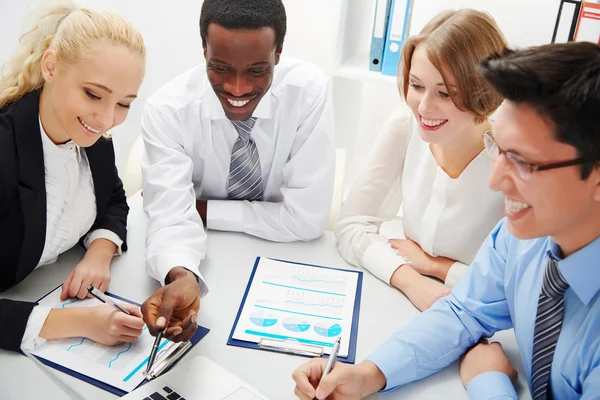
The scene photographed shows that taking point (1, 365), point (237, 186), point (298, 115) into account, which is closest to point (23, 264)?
point (1, 365)

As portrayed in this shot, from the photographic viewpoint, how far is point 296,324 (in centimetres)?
123

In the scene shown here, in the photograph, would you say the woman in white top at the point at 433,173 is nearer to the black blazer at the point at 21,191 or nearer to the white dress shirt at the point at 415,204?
the white dress shirt at the point at 415,204

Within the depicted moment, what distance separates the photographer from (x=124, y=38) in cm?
127

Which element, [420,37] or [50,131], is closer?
[50,131]

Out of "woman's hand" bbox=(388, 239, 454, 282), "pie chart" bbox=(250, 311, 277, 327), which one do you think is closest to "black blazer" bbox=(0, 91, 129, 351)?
"pie chart" bbox=(250, 311, 277, 327)

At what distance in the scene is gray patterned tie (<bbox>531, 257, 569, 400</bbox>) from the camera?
100 centimetres

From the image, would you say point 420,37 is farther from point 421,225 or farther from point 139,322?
point 139,322

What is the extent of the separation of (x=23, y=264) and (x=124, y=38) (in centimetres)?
56

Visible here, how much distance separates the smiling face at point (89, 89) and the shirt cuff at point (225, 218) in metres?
0.41

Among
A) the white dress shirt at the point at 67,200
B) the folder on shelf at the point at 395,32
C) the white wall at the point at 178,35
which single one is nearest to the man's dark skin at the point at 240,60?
the white dress shirt at the point at 67,200

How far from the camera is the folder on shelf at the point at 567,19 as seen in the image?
216 centimetres

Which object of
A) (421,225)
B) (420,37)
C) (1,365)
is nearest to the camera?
(1,365)

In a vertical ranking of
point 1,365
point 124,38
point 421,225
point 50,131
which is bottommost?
point 1,365

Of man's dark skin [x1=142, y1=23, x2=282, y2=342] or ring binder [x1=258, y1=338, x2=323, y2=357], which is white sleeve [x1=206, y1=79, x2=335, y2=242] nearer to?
man's dark skin [x1=142, y1=23, x2=282, y2=342]
